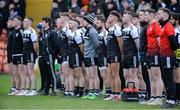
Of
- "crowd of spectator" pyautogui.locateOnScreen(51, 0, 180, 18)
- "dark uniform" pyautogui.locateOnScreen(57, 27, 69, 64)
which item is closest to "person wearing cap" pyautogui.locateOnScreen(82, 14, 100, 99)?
"dark uniform" pyautogui.locateOnScreen(57, 27, 69, 64)

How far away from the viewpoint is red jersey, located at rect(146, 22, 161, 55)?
581 inches

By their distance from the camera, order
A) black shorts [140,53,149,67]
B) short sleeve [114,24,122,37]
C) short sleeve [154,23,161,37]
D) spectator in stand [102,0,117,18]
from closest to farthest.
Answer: short sleeve [154,23,161,37] → black shorts [140,53,149,67] → short sleeve [114,24,122,37] → spectator in stand [102,0,117,18]

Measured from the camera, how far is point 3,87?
20203mm

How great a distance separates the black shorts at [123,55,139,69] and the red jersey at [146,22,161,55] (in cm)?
98

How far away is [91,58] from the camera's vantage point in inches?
666

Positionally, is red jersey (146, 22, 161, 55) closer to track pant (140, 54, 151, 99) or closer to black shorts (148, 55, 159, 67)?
black shorts (148, 55, 159, 67)

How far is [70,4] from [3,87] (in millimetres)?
7134

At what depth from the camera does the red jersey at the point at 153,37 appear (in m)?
14.8

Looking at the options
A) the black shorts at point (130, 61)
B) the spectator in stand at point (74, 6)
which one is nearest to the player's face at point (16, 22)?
the black shorts at point (130, 61)

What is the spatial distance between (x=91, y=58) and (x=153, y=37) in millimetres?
2481

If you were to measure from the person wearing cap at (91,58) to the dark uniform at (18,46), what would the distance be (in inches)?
78.3

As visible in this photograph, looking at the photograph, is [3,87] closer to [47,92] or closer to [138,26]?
[47,92]

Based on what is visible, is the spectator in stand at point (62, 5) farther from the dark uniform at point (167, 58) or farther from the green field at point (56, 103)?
the dark uniform at point (167, 58)

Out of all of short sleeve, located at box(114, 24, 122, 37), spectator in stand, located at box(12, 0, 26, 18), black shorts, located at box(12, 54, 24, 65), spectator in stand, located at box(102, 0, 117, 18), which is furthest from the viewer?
spectator in stand, located at box(12, 0, 26, 18)
